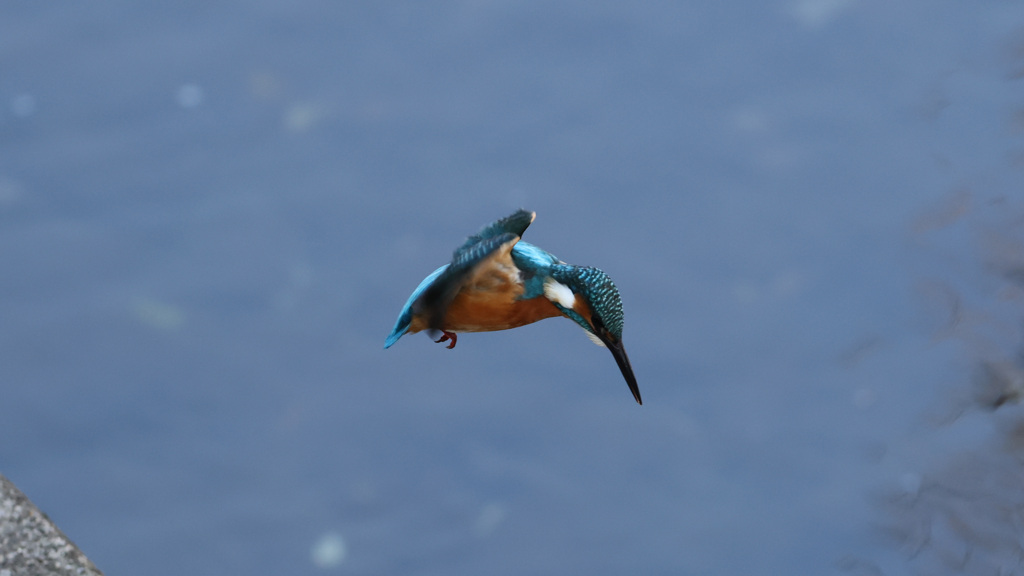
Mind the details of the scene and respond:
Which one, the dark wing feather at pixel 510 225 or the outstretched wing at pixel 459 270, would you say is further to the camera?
the dark wing feather at pixel 510 225

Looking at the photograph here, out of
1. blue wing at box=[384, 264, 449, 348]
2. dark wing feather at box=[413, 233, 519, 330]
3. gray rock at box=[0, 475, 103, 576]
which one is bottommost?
gray rock at box=[0, 475, 103, 576]

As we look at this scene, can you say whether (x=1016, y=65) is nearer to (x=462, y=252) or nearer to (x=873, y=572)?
(x=873, y=572)

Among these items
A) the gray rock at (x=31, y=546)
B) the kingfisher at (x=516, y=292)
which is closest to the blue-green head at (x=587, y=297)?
the kingfisher at (x=516, y=292)

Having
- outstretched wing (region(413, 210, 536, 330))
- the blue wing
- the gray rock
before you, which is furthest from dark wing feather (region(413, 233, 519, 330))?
the gray rock

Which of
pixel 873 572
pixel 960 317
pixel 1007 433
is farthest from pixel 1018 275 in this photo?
pixel 873 572

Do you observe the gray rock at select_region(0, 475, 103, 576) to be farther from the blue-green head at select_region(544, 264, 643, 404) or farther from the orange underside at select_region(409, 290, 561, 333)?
the blue-green head at select_region(544, 264, 643, 404)

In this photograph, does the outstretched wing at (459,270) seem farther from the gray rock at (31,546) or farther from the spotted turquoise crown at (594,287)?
the gray rock at (31,546)
